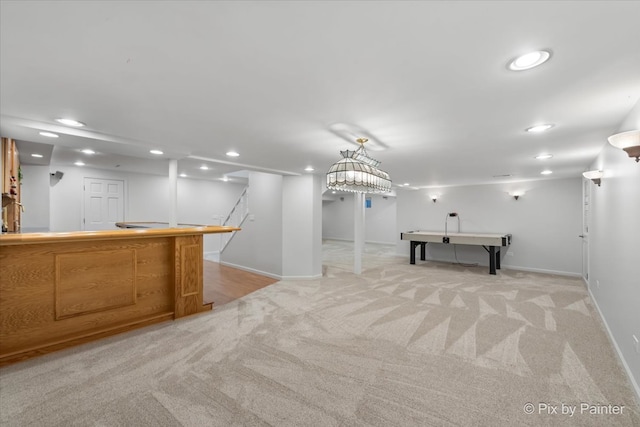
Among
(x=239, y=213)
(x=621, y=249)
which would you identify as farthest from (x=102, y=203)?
(x=621, y=249)

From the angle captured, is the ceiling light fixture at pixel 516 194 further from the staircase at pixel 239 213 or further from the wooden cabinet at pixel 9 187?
the wooden cabinet at pixel 9 187

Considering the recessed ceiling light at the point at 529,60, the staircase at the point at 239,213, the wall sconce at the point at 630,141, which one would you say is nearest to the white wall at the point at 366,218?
the staircase at the point at 239,213

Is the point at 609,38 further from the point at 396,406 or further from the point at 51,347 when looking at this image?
the point at 51,347

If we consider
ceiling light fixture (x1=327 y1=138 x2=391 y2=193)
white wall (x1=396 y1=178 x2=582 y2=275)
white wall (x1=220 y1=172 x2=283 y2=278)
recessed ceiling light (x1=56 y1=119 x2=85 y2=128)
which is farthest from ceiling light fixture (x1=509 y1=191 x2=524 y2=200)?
recessed ceiling light (x1=56 y1=119 x2=85 y2=128)

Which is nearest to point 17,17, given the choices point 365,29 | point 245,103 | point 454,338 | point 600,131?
point 245,103

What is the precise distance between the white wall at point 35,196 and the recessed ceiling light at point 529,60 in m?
7.81

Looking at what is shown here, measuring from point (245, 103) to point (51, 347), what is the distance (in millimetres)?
2983

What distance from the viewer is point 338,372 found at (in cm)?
236

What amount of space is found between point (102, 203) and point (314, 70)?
7484mm

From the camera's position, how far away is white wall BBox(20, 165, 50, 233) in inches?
219

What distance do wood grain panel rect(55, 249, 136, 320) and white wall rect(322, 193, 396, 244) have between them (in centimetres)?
975

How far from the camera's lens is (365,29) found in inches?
50.4

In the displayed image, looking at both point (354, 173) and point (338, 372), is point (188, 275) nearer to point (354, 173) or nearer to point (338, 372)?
point (338, 372)

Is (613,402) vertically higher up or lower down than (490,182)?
lower down
